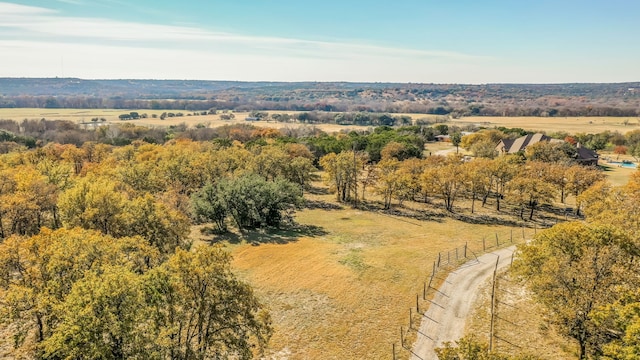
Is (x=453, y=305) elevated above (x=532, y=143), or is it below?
below

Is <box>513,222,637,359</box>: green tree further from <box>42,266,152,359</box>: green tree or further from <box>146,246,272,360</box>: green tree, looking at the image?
<box>42,266,152,359</box>: green tree

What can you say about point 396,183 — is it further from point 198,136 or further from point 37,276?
point 198,136

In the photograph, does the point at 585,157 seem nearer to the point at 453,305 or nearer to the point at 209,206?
the point at 453,305

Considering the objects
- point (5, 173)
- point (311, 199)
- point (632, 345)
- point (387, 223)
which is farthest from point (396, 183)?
point (5, 173)

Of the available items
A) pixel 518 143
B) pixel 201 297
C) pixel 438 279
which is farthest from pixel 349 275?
pixel 518 143

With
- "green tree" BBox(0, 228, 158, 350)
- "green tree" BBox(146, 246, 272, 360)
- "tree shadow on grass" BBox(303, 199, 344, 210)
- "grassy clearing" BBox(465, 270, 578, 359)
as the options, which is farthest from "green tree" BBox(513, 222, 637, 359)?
"tree shadow on grass" BBox(303, 199, 344, 210)

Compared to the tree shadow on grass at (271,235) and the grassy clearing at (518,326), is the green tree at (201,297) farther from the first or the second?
the tree shadow on grass at (271,235)

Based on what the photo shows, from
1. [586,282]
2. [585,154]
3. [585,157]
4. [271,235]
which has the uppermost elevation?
[585,154]
